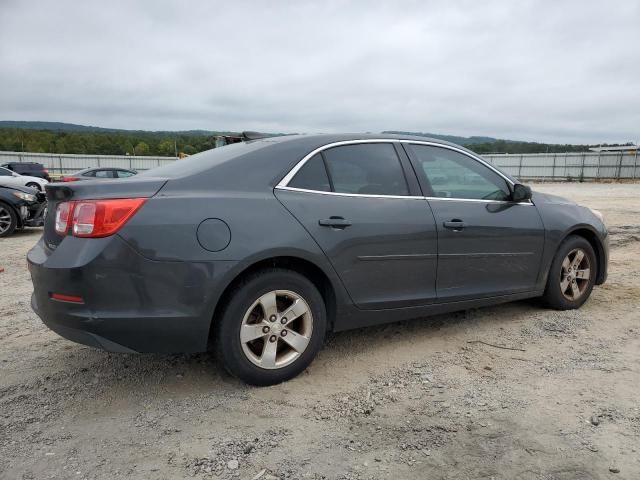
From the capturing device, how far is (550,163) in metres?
40.5

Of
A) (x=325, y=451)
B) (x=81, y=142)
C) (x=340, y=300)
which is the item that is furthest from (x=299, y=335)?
(x=81, y=142)


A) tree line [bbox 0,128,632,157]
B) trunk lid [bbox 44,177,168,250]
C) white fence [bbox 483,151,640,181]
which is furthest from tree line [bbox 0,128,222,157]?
trunk lid [bbox 44,177,168,250]

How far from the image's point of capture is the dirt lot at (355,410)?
2453 millimetres

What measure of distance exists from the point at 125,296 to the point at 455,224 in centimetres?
231

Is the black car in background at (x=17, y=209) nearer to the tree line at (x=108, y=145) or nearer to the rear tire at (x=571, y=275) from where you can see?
the rear tire at (x=571, y=275)

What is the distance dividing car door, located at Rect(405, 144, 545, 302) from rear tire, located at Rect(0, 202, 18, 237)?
344 inches

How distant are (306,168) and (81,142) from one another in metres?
50.5

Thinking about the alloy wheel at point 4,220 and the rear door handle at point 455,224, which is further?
the alloy wheel at point 4,220

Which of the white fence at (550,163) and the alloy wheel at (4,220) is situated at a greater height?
the white fence at (550,163)

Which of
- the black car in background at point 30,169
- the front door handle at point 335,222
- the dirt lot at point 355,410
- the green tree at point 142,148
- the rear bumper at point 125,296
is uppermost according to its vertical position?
the green tree at point 142,148

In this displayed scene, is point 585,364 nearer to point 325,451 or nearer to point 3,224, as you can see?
point 325,451

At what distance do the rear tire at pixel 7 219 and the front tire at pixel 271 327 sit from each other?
8.60m

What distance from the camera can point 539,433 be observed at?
269cm

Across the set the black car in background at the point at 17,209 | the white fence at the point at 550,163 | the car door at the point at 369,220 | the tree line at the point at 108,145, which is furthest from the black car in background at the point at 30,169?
the car door at the point at 369,220
